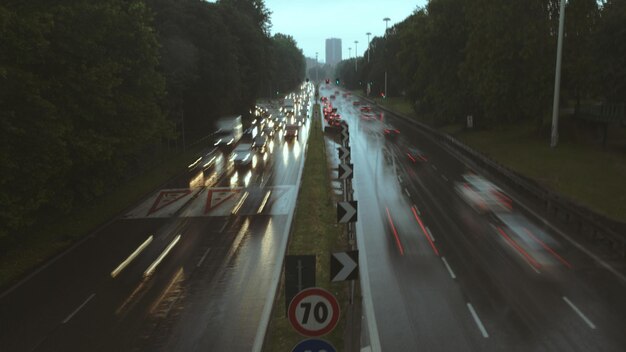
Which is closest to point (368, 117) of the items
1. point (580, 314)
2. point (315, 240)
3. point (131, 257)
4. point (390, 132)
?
point (390, 132)

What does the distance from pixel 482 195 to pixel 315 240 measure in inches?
495

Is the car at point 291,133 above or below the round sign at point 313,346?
below

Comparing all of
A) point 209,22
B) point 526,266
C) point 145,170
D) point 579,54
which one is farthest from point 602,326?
point 209,22

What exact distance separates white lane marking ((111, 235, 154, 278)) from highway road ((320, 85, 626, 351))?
8.35 m

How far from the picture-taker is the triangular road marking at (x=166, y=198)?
27.6 meters

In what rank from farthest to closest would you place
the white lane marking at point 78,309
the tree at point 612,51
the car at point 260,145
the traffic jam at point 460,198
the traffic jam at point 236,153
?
the car at point 260,145 < the tree at point 612,51 < the traffic jam at point 236,153 < the traffic jam at point 460,198 < the white lane marking at point 78,309

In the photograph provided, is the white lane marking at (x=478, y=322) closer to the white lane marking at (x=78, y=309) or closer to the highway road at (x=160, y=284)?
the highway road at (x=160, y=284)

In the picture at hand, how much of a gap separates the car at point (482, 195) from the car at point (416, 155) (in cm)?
737

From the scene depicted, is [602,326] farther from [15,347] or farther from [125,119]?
[125,119]

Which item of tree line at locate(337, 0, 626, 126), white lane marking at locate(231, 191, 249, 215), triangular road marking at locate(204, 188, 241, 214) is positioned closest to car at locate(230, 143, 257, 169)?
triangular road marking at locate(204, 188, 241, 214)

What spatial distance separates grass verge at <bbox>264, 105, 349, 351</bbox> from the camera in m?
12.1

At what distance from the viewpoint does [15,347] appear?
12.7 meters

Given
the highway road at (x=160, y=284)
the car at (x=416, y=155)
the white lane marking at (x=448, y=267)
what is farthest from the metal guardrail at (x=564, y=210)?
the highway road at (x=160, y=284)

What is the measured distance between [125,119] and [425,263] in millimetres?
14613
